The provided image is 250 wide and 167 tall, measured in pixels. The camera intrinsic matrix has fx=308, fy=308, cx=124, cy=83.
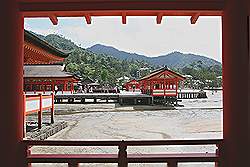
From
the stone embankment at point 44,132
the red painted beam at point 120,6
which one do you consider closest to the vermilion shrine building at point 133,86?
the stone embankment at point 44,132

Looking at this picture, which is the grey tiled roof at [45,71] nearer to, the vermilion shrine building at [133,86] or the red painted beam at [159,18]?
the vermilion shrine building at [133,86]

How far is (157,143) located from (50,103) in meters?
13.8

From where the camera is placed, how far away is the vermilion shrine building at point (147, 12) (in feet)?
10.8

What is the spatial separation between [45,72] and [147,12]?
32.9m

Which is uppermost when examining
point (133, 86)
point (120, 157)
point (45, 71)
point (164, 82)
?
point (45, 71)

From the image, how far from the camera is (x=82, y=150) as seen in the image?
10570mm

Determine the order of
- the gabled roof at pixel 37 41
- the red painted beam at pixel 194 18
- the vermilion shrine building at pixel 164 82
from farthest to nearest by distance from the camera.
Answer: the vermilion shrine building at pixel 164 82 < the gabled roof at pixel 37 41 < the red painted beam at pixel 194 18
